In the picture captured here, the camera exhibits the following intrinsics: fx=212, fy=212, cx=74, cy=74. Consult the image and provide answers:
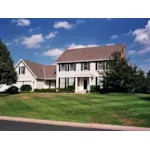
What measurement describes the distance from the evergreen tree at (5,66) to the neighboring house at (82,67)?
705 cm

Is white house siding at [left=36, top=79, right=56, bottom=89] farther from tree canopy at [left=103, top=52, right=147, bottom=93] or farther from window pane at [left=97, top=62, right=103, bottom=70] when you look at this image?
tree canopy at [left=103, top=52, right=147, bottom=93]

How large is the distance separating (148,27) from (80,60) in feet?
42.3

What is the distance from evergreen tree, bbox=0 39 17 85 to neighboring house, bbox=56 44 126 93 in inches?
277

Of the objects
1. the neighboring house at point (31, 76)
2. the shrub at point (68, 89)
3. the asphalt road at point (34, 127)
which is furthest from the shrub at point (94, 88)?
the asphalt road at point (34, 127)

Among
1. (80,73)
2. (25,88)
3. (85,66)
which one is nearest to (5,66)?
(25,88)

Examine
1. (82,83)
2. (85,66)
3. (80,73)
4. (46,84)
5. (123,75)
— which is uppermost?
(85,66)

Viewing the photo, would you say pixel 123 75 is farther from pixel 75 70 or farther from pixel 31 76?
pixel 31 76

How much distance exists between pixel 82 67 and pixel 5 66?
9043mm

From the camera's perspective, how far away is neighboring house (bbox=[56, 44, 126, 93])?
2300 centimetres

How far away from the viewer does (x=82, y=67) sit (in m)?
24.0

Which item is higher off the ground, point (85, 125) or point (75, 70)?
point (75, 70)
